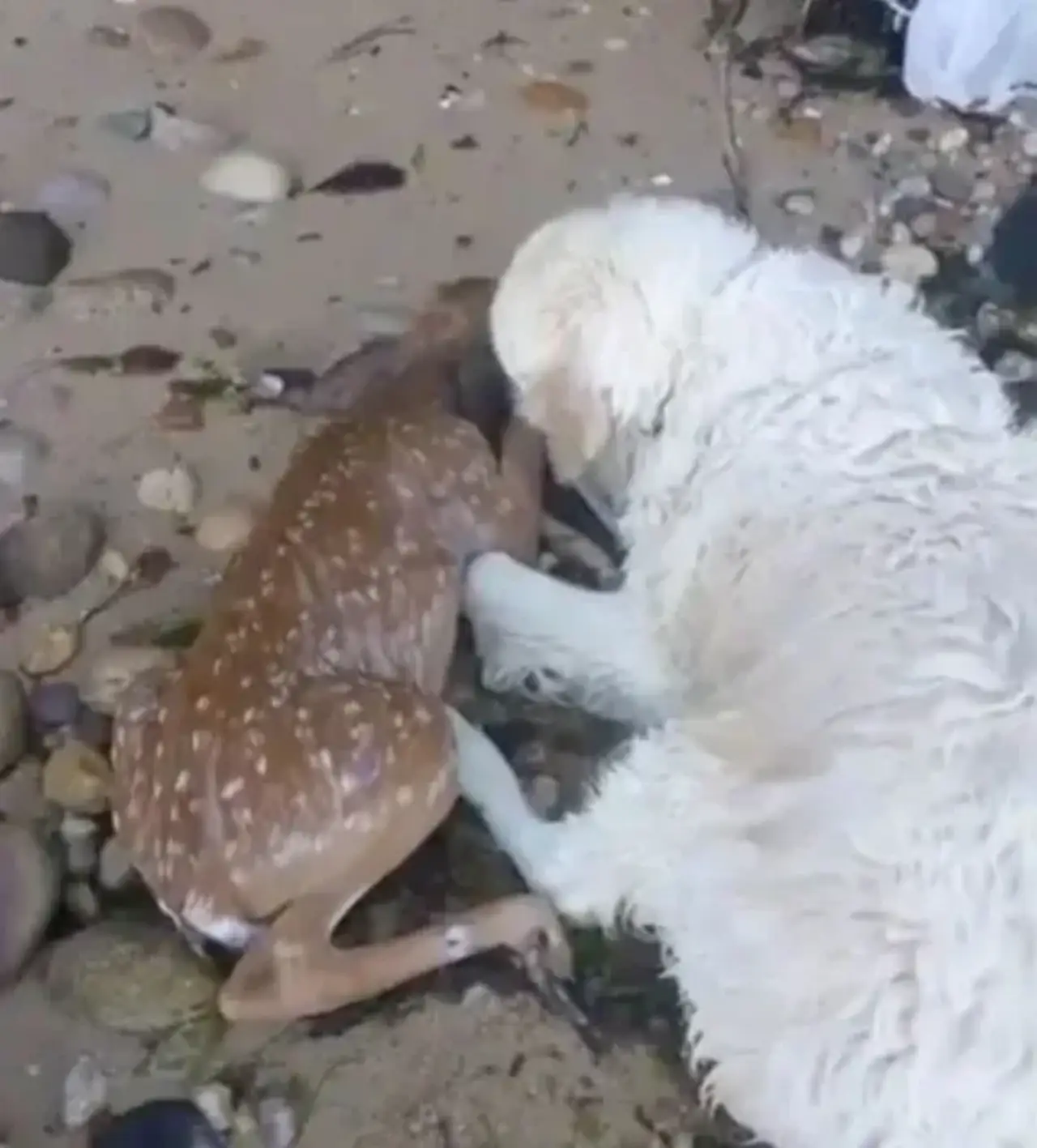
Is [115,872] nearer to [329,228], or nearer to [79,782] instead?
[79,782]

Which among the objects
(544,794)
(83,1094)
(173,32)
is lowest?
(83,1094)

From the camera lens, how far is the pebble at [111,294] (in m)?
2.47

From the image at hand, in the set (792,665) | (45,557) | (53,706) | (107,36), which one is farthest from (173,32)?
(792,665)

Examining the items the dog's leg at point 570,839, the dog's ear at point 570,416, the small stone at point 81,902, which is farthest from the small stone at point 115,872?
the dog's ear at point 570,416

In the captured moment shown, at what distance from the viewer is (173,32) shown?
2.88 metres

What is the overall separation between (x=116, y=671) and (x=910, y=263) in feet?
3.97

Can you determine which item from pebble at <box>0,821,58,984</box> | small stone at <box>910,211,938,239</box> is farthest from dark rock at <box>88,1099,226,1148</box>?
small stone at <box>910,211,938,239</box>

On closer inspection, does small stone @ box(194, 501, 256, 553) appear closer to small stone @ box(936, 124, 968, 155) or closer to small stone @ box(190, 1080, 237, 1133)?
small stone @ box(190, 1080, 237, 1133)

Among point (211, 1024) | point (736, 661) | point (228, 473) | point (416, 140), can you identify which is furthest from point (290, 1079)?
point (416, 140)

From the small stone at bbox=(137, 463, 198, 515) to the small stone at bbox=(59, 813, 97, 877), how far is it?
45 cm

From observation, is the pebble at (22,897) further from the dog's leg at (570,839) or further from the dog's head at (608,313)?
the dog's head at (608,313)

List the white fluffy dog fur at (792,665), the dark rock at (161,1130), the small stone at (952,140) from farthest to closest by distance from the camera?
the small stone at (952,140), the dark rock at (161,1130), the white fluffy dog fur at (792,665)

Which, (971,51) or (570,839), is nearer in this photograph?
(570,839)

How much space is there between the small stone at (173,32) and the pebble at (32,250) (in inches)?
17.7
